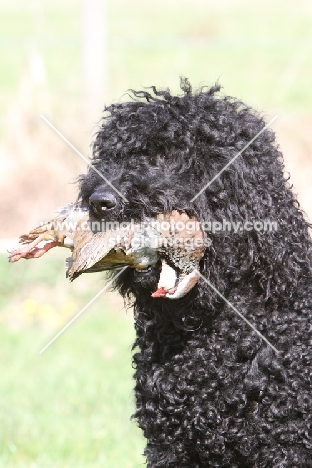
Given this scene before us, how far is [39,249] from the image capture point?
329cm

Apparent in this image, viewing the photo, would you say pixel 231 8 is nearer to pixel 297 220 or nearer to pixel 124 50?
pixel 124 50

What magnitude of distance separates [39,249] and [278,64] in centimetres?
894

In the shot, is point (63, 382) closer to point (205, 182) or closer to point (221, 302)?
point (221, 302)

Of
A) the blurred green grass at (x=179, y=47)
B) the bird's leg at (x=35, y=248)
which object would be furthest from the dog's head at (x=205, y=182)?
the blurred green grass at (x=179, y=47)

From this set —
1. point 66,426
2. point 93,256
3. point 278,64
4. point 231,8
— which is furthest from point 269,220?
point 231,8

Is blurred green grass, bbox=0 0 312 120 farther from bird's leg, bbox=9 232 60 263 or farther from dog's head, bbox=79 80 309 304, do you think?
bird's leg, bbox=9 232 60 263

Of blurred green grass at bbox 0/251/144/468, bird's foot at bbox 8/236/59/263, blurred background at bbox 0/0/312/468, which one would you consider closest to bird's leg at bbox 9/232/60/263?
bird's foot at bbox 8/236/59/263

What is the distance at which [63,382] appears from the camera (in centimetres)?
620

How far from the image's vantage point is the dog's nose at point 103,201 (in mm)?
3002

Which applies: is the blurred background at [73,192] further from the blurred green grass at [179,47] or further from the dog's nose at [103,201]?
the dog's nose at [103,201]

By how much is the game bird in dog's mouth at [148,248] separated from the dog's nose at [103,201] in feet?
0.22

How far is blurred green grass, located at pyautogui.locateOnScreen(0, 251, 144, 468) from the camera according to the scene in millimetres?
4738

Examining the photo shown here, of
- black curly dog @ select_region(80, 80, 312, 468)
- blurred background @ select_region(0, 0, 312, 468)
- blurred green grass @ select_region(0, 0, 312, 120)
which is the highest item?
blurred green grass @ select_region(0, 0, 312, 120)

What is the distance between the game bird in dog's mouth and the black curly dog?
0.15 ft
